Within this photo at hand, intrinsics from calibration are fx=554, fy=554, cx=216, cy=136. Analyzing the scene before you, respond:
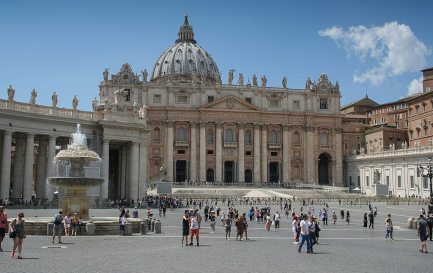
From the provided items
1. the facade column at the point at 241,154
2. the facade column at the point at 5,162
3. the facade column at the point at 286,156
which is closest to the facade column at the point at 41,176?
the facade column at the point at 5,162

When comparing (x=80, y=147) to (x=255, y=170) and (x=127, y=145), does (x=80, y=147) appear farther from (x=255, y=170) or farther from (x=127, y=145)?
(x=255, y=170)

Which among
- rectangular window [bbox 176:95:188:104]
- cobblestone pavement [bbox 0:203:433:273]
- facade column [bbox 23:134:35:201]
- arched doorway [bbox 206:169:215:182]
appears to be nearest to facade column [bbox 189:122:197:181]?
arched doorway [bbox 206:169:215:182]

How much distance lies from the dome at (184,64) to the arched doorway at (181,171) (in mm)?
34347

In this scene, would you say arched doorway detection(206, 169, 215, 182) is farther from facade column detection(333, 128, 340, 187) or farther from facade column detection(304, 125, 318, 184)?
facade column detection(333, 128, 340, 187)

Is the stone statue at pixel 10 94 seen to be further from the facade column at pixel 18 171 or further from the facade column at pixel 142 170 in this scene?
the facade column at pixel 142 170

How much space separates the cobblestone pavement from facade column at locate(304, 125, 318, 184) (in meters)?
72.2

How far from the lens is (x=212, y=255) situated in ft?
57.0

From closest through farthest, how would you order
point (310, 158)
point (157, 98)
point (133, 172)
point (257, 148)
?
point (133, 172) → point (157, 98) → point (257, 148) → point (310, 158)

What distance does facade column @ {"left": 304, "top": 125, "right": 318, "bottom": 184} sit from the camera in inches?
3782

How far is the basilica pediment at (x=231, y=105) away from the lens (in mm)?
92750

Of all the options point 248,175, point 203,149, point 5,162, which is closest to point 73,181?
point 5,162

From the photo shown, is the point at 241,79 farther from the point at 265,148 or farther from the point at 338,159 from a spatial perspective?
the point at 338,159

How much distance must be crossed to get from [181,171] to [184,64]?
40571mm

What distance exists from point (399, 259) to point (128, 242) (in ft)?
31.5
